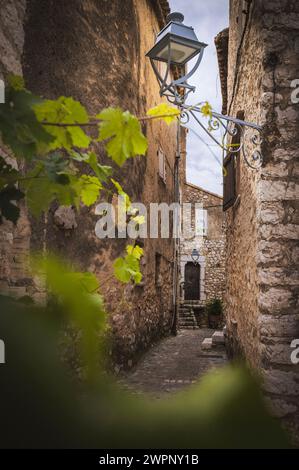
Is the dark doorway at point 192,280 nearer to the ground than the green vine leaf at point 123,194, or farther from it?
nearer to the ground

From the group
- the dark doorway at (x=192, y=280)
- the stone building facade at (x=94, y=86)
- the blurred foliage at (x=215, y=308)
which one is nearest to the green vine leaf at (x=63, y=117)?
the stone building facade at (x=94, y=86)

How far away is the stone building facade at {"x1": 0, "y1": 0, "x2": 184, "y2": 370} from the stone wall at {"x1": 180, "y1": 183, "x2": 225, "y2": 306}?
8.93 m

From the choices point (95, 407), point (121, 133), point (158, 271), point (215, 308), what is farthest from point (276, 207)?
point (215, 308)

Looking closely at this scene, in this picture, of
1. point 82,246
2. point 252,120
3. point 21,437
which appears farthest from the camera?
point 82,246

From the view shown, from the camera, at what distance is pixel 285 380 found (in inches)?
127

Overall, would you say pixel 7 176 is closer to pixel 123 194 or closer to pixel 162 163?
pixel 123 194

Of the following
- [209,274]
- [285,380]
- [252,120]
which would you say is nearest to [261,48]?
[252,120]

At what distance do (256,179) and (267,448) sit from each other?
3.58 metres

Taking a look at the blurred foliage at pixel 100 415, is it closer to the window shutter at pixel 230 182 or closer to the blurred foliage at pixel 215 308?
the window shutter at pixel 230 182

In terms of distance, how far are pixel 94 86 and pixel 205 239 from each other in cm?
1234

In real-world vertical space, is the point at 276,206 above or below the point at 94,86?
below

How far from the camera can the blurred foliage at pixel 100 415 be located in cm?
29

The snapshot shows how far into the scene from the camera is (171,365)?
21.9 feet
